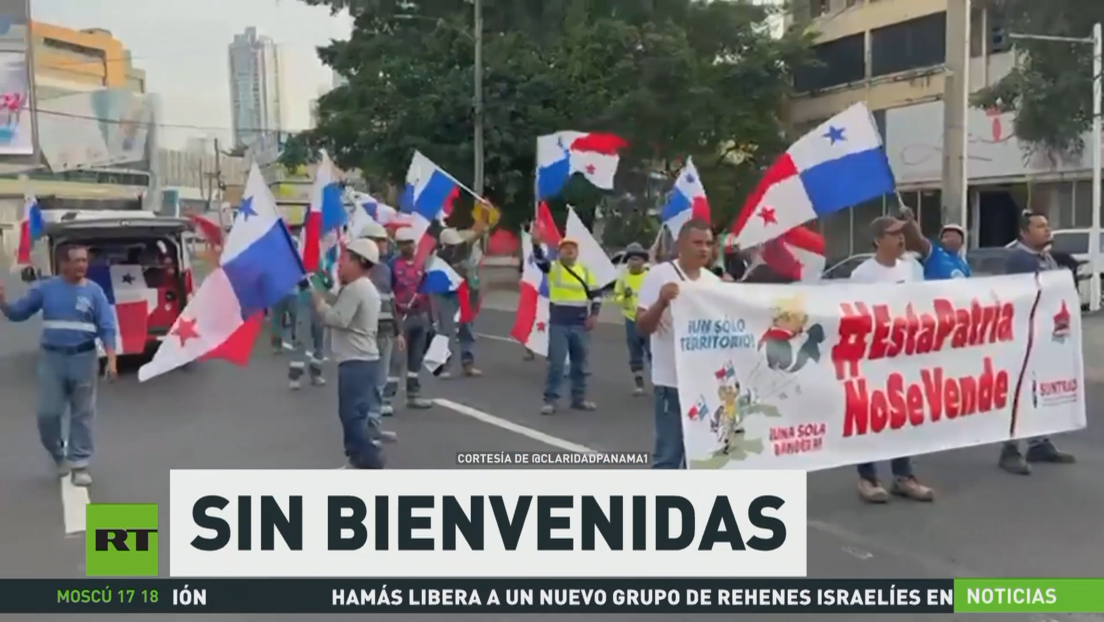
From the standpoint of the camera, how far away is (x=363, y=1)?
108 ft

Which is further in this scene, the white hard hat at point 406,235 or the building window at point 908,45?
the building window at point 908,45

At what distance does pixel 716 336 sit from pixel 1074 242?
17.3 meters

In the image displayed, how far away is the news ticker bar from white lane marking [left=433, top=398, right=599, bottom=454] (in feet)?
11.3

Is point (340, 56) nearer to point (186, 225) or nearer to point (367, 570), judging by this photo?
point (186, 225)

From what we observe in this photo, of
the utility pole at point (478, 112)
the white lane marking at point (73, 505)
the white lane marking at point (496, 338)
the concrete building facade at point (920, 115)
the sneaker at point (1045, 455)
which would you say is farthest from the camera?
the concrete building facade at point (920, 115)

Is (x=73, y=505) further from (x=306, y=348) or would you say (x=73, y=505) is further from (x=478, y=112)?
(x=478, y=112)

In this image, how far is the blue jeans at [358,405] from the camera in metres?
7.48

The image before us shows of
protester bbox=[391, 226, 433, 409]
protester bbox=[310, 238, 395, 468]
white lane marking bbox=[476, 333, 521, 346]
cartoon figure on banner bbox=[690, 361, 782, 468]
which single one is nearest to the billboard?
white lane marking bbox=[476, 333, 521, 346]

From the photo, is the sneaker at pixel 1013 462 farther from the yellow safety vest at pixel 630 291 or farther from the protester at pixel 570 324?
the yellow safety vest at pixel 630 291

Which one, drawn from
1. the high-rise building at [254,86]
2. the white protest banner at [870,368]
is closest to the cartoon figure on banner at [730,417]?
the white protest banner at [870,368]

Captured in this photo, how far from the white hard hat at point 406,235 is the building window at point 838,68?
85.3 ft

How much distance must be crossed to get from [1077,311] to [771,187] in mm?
2173

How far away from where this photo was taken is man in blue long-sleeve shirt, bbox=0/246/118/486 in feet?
25.6

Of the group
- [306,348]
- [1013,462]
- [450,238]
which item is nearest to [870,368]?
[1013,462]
